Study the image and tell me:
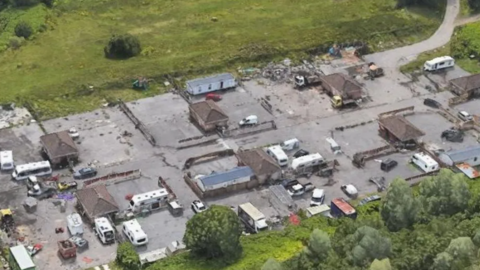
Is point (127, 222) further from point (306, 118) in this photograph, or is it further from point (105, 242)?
point (306, 118)

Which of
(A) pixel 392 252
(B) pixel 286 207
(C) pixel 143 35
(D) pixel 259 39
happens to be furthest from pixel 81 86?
(A) pixel 392 252

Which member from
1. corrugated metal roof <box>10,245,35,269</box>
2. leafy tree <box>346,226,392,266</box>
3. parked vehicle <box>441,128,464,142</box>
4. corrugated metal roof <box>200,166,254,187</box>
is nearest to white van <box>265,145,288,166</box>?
corrugated metal roof <box>200,166,254,187</box>

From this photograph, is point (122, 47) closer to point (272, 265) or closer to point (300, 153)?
point (300, 153)

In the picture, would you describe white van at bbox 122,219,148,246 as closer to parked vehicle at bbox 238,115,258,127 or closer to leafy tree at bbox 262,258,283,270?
leafy tree at bbox 262,258,283,270

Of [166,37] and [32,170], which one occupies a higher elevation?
[32,170]

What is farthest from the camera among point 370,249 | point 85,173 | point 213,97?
point 213,97

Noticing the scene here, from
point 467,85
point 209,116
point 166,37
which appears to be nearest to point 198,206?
point 209,116

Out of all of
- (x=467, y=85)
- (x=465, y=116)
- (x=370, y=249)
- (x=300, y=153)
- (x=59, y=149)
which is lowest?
(x=465, y=116)
